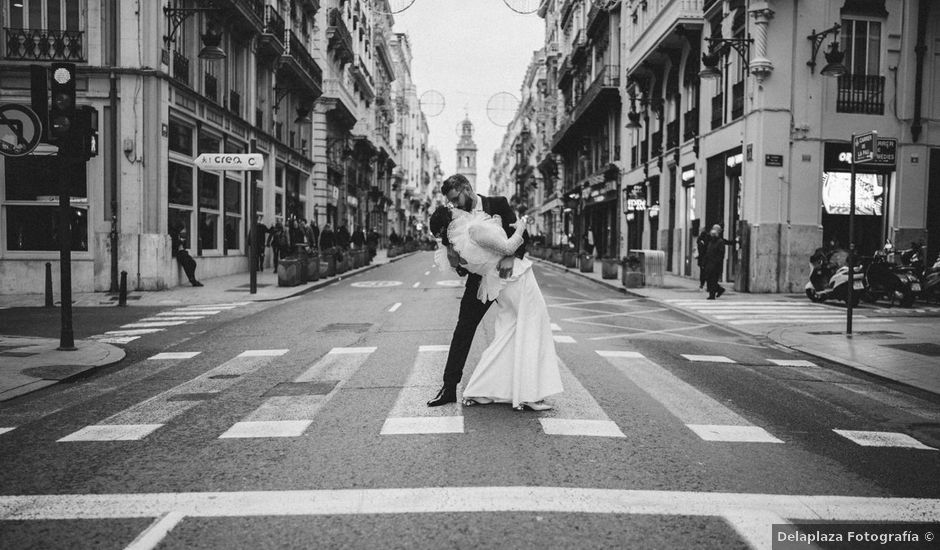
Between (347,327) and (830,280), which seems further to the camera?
(830,280)

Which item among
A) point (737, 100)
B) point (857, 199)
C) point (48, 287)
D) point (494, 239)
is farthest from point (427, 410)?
point (737, 100)

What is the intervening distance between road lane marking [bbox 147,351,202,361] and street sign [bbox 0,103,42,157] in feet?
9.19

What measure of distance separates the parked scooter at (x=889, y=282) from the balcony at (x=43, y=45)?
64.4ft

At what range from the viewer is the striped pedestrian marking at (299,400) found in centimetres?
533

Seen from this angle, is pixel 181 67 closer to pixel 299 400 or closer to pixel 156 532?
pixel 299 400

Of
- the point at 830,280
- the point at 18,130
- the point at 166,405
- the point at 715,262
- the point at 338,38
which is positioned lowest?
the point at 166,405

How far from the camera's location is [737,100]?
70.5 feet

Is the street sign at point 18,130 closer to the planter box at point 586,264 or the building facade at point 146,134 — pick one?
the building facade at point 146,134

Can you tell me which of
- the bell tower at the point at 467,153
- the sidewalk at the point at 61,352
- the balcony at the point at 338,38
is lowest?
the sidewalk at the point at 61,352

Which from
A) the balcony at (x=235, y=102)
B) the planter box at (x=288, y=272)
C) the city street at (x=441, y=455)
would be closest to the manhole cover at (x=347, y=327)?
the city street at (x=441, y=455)

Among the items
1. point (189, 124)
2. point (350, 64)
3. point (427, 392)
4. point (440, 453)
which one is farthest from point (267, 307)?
point (350, 64)

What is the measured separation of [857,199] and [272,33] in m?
21.3

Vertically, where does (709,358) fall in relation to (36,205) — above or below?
below

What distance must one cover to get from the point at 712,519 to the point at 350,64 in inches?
1869
